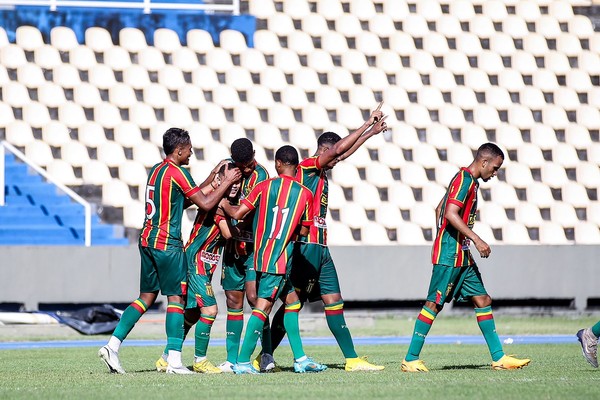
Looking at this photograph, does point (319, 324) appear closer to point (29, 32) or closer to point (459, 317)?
point (459, 317)

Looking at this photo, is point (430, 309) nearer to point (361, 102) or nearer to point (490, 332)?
point (490, 332)

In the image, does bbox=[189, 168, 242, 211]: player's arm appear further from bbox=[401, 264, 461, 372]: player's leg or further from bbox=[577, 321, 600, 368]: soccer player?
bbox=[577, 321, 600, 368]: soccer player

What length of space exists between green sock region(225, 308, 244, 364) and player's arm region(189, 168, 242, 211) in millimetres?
1130

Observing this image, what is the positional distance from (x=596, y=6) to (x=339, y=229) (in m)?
8.76

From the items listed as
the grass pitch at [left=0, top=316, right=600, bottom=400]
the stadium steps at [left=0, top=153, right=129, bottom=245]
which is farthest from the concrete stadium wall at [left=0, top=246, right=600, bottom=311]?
the grass pitch at [left=0, top=316, right=600, bottom=400]

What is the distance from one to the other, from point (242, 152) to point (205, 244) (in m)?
0.97

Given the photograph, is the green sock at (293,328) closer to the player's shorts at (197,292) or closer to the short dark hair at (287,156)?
the player's shorts at (197,292)

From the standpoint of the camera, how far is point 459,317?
20.8 meters

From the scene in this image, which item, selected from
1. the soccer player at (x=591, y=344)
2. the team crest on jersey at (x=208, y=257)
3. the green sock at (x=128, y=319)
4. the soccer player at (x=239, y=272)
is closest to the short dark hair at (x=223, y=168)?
the soccer player at (x=239, y=272)

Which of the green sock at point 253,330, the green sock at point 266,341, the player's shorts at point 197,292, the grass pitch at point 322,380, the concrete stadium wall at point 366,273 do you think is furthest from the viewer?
the concrete stadium wall at point 366,273

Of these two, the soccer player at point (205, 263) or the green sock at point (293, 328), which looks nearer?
the green sock at point (293, 328)

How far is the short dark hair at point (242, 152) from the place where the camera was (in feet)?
31.9

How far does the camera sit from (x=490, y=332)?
9836mm

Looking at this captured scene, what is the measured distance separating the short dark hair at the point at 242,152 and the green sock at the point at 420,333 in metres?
2.09
